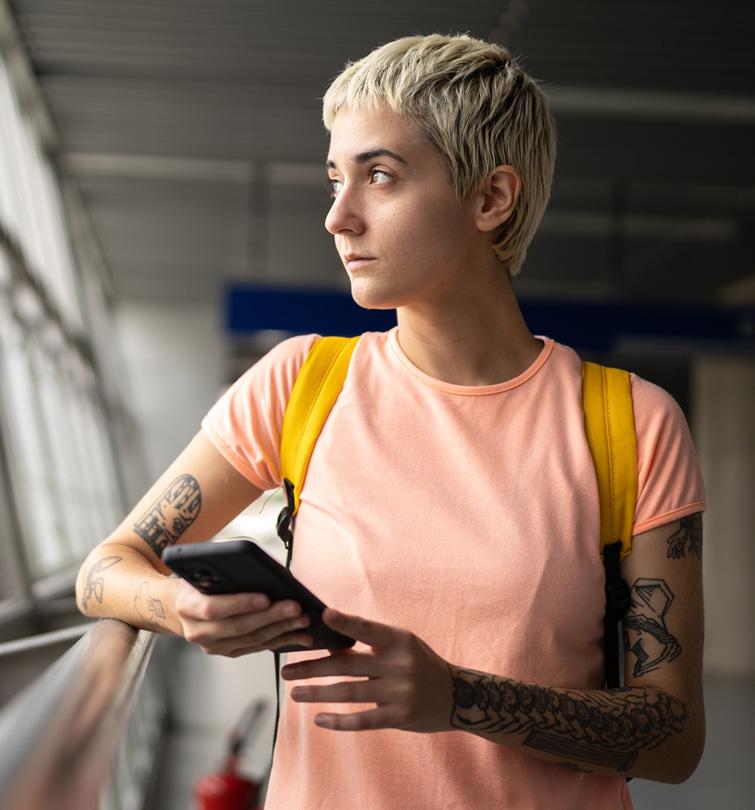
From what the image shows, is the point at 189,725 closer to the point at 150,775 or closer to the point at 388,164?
the point at 150,775

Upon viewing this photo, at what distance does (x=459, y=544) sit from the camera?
1.57 meters

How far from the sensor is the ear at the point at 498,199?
1727 millimetres

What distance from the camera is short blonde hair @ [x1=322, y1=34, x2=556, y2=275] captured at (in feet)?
5.38

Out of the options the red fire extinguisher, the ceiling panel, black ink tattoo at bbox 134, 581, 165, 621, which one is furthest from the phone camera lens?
the red fire extinguisher

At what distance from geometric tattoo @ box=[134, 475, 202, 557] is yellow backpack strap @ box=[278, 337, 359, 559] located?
0.13 meters

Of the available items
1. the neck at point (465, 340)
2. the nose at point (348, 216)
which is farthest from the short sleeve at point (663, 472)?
the nose at point (348, 216)

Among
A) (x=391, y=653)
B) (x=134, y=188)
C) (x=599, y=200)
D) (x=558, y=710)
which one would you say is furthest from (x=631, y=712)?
(x=134, y=188)

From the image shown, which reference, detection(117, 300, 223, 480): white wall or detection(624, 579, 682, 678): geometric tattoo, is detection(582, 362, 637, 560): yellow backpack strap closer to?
detection(624, 579, 682, 678): geometric tattoo

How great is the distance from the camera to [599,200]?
1180cm

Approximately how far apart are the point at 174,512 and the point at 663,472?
0.69 meters

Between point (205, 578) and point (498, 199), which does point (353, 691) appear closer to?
point (205, 578)

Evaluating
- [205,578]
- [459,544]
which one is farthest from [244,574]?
[459,544]

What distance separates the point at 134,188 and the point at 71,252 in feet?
3.24

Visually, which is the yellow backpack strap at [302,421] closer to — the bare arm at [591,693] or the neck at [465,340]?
the neck at [465,340]
